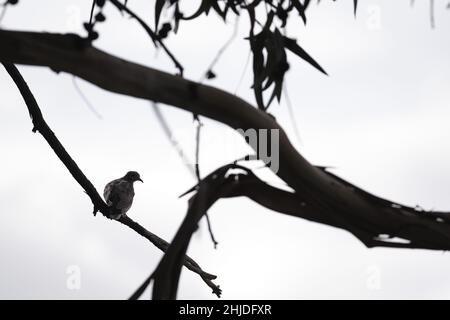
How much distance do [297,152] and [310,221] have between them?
11cm

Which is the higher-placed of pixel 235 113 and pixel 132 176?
pixel 132 176

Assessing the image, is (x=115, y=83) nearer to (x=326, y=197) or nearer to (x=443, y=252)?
(x=326, y=197)

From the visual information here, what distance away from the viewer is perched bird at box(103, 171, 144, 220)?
5.04 meters

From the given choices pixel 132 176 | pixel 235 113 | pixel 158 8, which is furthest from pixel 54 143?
pixel 132 176

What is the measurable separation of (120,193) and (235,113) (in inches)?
165

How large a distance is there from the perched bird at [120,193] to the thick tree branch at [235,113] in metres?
3.85

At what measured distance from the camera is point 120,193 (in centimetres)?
518

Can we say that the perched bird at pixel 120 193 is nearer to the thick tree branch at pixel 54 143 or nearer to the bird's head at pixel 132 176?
the bird's head at pixel 132 176

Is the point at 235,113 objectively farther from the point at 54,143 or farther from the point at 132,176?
the point at 132,176

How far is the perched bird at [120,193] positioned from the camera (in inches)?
198

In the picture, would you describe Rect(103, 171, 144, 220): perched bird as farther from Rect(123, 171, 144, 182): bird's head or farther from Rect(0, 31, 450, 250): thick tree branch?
Rect(0, 31, 450, 250): thick tree branch

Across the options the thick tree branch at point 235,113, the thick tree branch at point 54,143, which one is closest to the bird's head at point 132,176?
the thick tree branch at point 54,143
